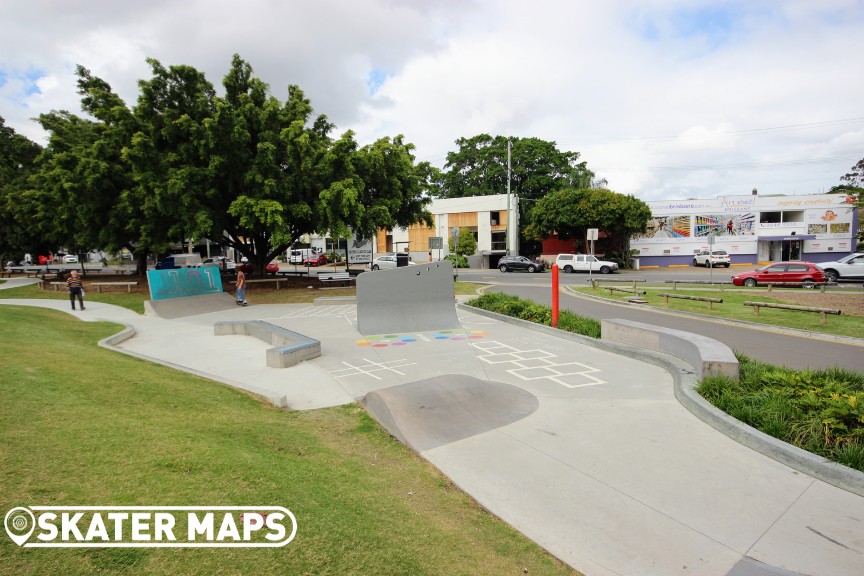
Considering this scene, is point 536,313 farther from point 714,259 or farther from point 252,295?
point 714,259

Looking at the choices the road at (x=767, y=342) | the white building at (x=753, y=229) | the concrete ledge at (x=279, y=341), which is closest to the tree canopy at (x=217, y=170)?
the concrete ledge at (x=279, y=341)

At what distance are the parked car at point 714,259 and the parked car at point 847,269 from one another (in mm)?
18190

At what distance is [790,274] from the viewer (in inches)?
922

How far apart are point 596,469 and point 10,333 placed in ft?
37.6

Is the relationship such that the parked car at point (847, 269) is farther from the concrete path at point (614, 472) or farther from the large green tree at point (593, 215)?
the concrete path at point (614, 472)

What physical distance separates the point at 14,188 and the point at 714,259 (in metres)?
56.7

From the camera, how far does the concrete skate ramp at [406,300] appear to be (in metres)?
13.3

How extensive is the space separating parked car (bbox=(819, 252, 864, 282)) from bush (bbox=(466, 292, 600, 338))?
20302 millimetres

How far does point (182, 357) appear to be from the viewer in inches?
427

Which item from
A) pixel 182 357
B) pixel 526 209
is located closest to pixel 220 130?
pixel 182 357

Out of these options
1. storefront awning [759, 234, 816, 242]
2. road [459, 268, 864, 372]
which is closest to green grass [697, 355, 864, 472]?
road [459, 268, 864, 372]

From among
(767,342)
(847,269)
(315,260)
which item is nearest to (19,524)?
(767,342)

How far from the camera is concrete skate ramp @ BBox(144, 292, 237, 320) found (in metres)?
18.0

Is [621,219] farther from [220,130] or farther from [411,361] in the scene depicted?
[411,361]
